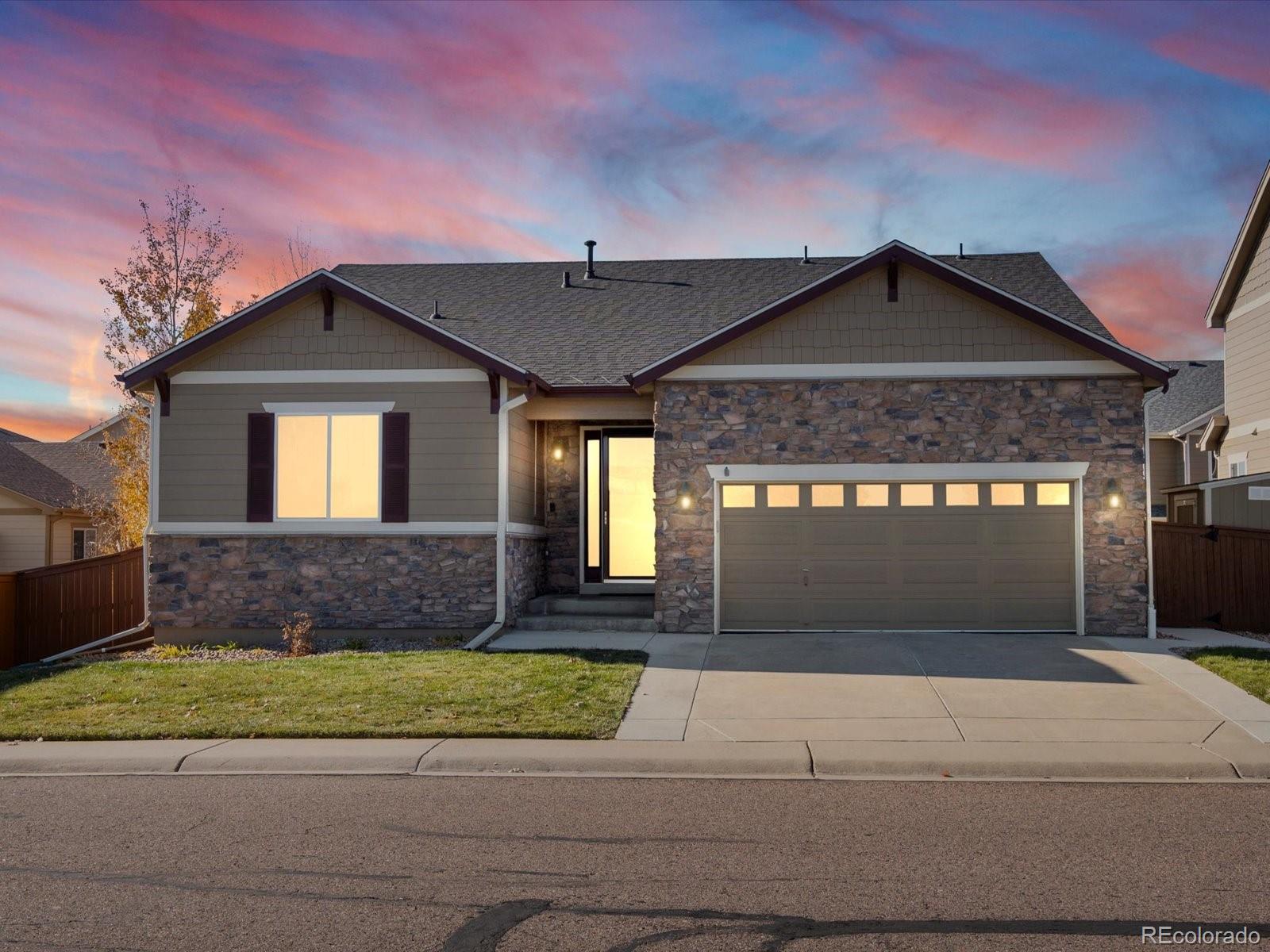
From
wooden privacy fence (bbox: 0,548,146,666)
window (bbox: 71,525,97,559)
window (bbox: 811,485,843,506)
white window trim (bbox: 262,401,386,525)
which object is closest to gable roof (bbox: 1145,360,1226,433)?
window (bbox: 811,485,843,506)

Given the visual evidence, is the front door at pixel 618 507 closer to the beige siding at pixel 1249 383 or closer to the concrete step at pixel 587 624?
the concrete step at pixel 587 624

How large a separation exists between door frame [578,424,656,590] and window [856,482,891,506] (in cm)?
417

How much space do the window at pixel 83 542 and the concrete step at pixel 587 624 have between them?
20636mm

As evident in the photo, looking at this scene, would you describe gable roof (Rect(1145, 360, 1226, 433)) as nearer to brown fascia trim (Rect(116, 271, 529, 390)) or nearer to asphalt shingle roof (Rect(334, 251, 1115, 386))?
asphalt shingle roof (Rect(334, 251, 1115, 386))

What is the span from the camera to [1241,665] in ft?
40.8

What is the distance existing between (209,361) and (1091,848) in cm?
1435

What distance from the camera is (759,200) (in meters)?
19.1

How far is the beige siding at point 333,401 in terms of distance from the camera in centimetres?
1565

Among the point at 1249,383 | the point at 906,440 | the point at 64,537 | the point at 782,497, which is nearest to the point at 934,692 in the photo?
the point at 782,497

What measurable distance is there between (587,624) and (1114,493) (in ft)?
26.6

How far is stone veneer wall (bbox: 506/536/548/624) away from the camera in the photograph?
51.4 ft

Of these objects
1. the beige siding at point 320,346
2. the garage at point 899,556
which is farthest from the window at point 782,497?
the beige siding at point 320,346

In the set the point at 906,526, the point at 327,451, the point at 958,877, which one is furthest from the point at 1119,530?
the point at 327,451

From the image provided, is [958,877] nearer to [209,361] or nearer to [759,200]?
[209,361]
